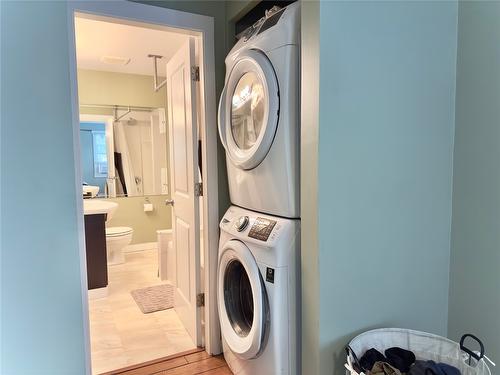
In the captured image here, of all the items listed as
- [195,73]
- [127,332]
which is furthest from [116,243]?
[195,73]

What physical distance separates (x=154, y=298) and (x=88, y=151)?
78.1 inches

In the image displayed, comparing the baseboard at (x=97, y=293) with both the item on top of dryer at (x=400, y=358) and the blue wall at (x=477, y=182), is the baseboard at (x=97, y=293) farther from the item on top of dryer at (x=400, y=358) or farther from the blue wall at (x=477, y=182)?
the blue wall at (x=477, y=182)

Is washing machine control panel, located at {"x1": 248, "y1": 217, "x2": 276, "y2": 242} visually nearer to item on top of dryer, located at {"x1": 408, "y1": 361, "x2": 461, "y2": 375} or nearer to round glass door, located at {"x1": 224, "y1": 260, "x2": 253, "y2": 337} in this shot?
round glass door, located at {"x1": 224, "y1": 260, "x2": 253, "y2": 337}

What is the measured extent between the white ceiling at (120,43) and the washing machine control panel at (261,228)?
66.9 inches

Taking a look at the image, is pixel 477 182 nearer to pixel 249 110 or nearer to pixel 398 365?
pixel 398 365

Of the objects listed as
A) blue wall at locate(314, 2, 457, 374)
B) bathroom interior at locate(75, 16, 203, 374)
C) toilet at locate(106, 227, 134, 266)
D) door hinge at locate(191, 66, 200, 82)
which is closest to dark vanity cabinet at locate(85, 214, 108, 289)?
bathroom interior at locate(75, 16, 203, 374)

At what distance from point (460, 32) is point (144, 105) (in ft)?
11.6

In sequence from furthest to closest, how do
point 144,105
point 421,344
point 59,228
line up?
point 144,105 → point 59,228 → point 421,344

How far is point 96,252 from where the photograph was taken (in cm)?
302

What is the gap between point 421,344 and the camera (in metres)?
1.36

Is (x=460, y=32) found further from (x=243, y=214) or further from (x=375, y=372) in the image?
(x=375, y=372)

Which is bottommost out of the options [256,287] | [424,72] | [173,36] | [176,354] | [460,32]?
[176,354]

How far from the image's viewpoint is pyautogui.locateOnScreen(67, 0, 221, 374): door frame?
1654 millimetres

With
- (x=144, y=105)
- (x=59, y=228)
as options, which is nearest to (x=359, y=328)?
(x=59, y=228)
